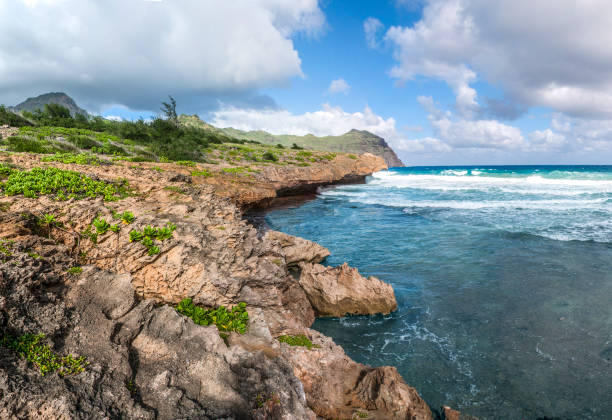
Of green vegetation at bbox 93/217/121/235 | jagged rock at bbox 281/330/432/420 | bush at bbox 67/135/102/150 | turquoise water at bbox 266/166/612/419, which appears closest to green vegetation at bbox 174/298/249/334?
jagged rock at bbox 281/330/432/420

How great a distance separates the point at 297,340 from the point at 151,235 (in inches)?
181

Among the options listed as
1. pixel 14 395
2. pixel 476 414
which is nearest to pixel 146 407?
pixel 14 395

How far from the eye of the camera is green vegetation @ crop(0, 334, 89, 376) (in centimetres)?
358

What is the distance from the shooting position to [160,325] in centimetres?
510

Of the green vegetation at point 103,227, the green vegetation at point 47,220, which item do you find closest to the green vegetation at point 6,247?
the green vegetation at point 47,220

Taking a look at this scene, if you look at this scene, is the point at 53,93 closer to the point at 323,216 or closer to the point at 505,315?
the point at 323,216

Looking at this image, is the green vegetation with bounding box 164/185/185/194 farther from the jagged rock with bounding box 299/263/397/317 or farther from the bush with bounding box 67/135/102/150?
the bush with bounding box 67/135/102/150

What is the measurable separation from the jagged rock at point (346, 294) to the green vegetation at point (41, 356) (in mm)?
7311

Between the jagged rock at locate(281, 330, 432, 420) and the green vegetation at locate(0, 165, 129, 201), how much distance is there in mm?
7660

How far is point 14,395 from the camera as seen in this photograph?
3.11 m

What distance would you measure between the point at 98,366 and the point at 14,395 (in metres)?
0.88

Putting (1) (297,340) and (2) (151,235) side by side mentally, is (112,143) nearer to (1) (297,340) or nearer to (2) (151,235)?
(2) (151,235)

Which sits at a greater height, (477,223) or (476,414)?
(477,223)

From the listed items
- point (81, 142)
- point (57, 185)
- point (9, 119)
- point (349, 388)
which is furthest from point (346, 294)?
point (9, 119)
